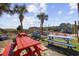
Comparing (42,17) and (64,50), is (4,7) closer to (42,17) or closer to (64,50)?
(42,17)

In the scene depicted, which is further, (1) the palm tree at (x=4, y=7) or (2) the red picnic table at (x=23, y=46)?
(1) the palm tree at (x=4, y=7)

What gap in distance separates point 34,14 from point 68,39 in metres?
0.78

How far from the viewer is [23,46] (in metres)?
3.18

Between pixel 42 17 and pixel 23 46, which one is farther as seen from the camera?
pixel 42 17

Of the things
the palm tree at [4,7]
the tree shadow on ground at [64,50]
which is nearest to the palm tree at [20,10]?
the palm tree at [4,7]

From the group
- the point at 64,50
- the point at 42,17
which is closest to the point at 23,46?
the point at 42,17

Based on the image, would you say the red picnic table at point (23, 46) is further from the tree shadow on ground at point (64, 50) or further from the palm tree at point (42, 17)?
the palm tree at point (42, 17)

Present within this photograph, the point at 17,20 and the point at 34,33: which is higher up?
the point at 17,20

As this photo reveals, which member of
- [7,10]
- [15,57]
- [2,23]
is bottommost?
[15,57]

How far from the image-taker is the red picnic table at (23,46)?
10.7 ft

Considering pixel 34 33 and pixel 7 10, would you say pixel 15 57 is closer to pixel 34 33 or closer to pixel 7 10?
pixel 34 33

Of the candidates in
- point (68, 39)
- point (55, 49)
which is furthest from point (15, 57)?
point (68, 39)

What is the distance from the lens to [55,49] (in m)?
3.63

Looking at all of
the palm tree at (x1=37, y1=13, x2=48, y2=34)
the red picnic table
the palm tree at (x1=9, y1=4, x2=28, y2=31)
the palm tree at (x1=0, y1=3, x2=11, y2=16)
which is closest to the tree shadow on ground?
the red picnic table
